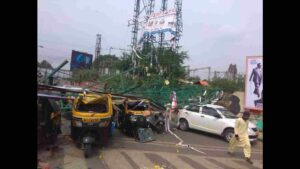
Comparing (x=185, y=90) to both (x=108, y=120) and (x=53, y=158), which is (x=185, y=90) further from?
(x=53, y=158)

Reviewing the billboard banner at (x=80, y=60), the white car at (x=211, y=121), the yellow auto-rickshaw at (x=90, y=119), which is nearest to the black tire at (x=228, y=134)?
the white car at (x=211, y=121)

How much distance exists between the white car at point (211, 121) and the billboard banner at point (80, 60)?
27.8 metres

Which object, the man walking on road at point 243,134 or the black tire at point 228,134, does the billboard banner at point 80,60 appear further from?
the man walking on road at point 243,134

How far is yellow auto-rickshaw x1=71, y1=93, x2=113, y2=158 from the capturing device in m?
9.90

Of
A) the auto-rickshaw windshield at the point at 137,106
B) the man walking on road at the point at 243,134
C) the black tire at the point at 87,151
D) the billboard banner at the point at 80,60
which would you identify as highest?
the billboard banner at the point at 80,60

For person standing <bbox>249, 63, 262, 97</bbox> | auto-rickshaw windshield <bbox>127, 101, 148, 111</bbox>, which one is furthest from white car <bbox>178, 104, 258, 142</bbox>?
auto-rickshaw windshield <bbox>127, 101, 148, 111</bbox>

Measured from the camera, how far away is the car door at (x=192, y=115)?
610 inches

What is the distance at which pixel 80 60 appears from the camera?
1662 inches

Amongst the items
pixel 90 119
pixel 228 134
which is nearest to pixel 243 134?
pixel 228 134

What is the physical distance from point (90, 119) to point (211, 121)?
6907 millimetres

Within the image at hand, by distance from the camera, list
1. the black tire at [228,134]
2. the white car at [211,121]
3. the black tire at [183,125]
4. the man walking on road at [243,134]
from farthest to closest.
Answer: the black tire at [183,125], the white car at [211,121], the black tire at [228,134], the man walking on road at [243,134]
